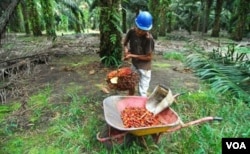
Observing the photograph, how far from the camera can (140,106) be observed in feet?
14.4

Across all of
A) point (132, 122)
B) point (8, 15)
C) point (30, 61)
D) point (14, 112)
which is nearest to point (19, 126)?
point (14, 112)

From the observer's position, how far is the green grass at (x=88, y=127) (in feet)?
12.7

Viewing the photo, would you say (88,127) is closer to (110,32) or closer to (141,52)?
(141,52)

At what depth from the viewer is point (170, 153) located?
3.85 m

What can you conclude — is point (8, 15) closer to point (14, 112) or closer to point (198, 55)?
point (14, 112)

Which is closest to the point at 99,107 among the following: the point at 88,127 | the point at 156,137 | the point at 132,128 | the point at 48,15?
the point at 88,127

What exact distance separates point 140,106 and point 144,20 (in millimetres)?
1234

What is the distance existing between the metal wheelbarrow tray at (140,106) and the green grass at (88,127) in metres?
0.29

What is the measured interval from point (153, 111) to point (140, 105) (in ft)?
0.79

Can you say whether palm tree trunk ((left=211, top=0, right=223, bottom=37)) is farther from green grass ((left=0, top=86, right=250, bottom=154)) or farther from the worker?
the worker

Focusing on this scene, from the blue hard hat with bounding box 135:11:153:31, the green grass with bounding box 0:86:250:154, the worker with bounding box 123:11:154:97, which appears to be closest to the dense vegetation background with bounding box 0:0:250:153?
the green grass with bounding box 0:86:250:154

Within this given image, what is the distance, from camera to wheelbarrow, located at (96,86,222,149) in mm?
3510

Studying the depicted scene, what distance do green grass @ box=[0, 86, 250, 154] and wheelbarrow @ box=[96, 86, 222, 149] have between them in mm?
202

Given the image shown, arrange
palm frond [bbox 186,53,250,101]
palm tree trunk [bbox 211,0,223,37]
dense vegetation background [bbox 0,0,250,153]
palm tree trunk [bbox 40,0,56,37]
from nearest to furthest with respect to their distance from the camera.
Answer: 1. dense vegetation background [bbox 0,0,250,153]
2. palm frond [bbox 186,53,250,101]
3. palm tree trunk [bbox 40,0,56,37]
4. palm tree trunk [bbox 211,0,223,37]
